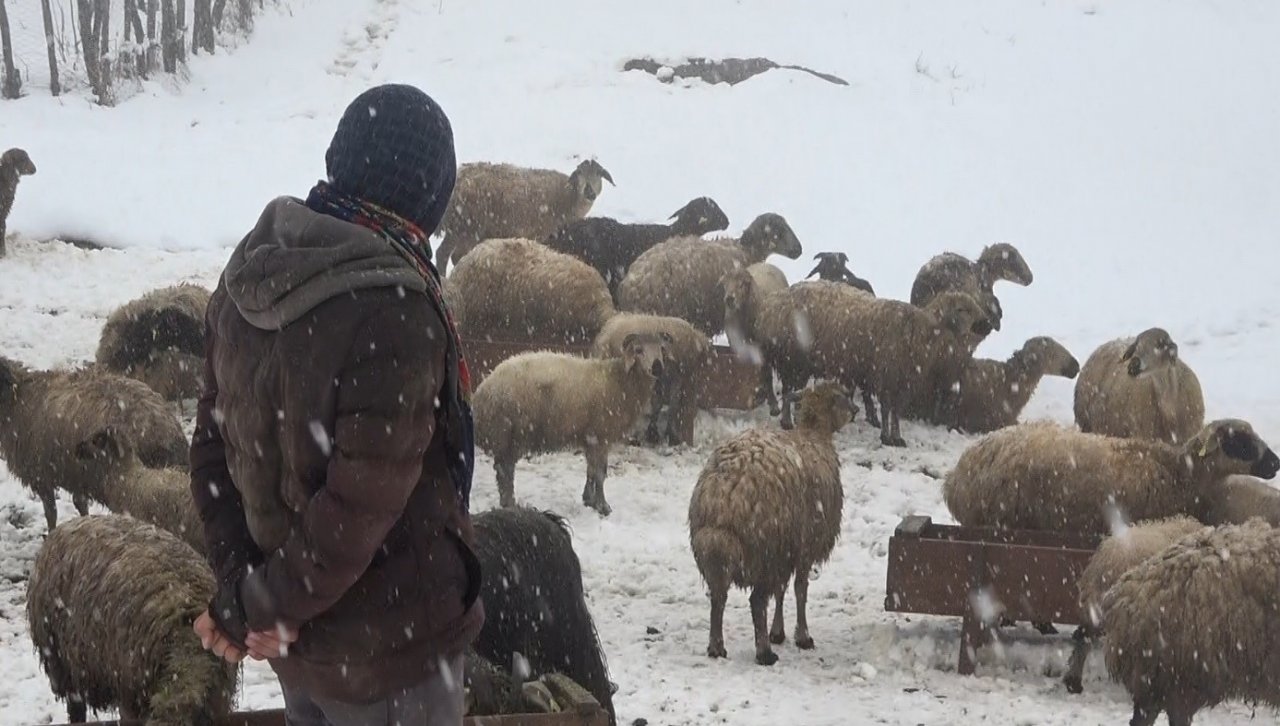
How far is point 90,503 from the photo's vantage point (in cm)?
898

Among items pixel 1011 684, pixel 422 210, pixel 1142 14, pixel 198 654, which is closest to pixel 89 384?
pixel 198 654

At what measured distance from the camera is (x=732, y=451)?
785 centimetres

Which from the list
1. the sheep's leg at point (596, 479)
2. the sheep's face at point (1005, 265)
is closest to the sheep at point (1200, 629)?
the sheep's leg at point (596, 479)

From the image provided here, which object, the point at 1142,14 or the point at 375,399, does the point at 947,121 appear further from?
the point at 375,399

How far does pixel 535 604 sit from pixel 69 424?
394cm

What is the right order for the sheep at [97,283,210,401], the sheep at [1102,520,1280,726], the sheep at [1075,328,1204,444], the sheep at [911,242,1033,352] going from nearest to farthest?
the sheep at [1102,520,1280,726], the sheep at [1075,328,1204,444], the sheep at [97,283,210,401], the sheep at [911,242,1033,352]

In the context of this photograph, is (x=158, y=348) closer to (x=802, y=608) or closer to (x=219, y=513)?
(x=802, y=608)

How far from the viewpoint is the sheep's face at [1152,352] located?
10156 mm

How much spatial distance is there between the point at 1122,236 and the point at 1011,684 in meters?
11.5

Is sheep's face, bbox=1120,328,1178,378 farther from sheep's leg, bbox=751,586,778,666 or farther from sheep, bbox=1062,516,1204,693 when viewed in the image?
sheep's leg, bbox=751,586,778,666

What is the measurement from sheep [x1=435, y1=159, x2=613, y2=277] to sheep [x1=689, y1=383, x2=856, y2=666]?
7.55 metres

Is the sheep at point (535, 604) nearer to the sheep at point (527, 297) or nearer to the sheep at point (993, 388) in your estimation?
the sheep at point (527, 297)

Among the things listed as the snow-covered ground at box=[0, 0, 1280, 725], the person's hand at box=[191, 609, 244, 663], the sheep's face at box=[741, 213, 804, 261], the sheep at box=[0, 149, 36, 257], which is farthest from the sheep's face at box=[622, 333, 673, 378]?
the sheep at box=[0, 149, 36, 257]

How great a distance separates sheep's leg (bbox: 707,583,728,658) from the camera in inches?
296
